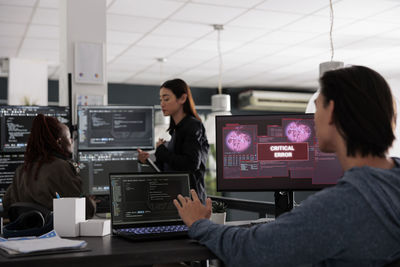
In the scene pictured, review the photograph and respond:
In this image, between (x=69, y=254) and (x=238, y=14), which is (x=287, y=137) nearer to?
(x=69, y=254)

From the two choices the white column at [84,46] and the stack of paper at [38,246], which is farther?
the white column at [84,46]

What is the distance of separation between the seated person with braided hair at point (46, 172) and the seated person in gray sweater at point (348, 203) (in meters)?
1.35

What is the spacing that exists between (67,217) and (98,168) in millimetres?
1056

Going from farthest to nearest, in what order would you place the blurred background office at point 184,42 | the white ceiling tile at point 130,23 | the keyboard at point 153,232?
the white ceiling tile at point 130,23 → the blurred background office at point 184,42 → the keyboard at point 153,232

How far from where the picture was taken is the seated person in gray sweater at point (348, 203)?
1.11 meters

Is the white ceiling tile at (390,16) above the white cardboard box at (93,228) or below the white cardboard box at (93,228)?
above

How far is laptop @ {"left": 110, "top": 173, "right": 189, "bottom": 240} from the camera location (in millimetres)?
1864

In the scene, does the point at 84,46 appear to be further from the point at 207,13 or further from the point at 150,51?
the point at 150,51

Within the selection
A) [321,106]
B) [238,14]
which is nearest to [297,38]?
[238,14]

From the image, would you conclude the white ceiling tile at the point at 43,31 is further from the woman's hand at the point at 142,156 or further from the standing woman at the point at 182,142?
the woman's hand at the point at 142,156

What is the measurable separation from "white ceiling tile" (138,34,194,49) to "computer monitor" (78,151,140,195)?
308cm

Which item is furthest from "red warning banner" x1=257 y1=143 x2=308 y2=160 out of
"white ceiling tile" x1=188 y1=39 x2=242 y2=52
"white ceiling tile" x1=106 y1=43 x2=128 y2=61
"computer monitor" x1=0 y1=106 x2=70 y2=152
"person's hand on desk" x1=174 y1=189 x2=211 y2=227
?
"white ceiling tile" x1=106 y1=43 x2=128 y2=61

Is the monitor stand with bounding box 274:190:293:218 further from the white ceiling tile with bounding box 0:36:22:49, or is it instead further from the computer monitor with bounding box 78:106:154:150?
the white ceiling tile with bounding box 0:36:22:49

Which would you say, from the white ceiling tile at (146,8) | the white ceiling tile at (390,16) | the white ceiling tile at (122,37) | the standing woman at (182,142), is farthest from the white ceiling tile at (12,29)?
the white ceiling tile at (390,16)
